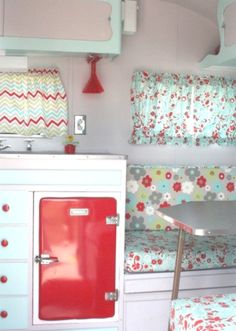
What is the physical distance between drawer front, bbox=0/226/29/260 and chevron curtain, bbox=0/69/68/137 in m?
1.05

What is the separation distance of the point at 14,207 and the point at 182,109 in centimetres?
180

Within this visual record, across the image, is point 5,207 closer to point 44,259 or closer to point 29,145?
point 44,259

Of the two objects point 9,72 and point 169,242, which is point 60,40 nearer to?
point 9,72

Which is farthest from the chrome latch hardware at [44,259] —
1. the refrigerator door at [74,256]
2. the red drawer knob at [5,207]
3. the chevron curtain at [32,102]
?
the chevron curtain at [32,102]

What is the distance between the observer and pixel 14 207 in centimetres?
290

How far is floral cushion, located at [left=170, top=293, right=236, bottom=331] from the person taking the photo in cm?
185

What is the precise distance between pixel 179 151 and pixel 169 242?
3.11ft

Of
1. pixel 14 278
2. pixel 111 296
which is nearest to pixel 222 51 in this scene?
pixel 111 296

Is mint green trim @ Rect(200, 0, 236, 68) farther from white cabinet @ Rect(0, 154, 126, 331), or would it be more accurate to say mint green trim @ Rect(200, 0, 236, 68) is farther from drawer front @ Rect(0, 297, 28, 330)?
drawer front @ Rect(0, 297, 28, 330)

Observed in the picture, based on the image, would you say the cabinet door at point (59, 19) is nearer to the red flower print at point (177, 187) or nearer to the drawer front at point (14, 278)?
the red flower print at point (177, 187)

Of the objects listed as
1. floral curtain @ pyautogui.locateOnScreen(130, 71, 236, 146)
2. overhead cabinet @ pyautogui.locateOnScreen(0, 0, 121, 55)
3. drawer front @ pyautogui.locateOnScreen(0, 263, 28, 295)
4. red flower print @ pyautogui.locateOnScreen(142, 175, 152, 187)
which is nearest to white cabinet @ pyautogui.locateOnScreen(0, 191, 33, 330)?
drawer front @ pyautogui.locateOnScreen(0, 263, 28, 295)

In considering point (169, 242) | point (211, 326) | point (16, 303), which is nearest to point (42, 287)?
point (16, 303)

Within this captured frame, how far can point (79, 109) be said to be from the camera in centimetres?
380

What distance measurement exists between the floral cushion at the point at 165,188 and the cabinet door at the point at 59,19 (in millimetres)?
1142
